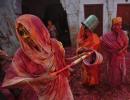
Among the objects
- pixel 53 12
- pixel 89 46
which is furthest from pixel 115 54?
pixel 53 12

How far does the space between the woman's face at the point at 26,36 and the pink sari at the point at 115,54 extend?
5360 millimetres

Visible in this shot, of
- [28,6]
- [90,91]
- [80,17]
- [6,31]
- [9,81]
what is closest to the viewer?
[9,81]

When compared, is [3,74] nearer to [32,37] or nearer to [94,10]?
[32,37]

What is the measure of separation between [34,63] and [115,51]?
5.39m

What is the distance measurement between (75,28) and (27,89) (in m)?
9.35

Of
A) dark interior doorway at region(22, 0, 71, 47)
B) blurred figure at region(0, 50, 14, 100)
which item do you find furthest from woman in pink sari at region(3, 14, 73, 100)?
dark interior doorway at region(22, 0, 71, 47)

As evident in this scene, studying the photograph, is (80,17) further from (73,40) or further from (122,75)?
(122,75)

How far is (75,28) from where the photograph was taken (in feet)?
46.6

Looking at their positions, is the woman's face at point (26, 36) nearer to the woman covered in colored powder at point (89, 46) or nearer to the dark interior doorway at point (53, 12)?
the woman covered in colored powder at point (89, 46)

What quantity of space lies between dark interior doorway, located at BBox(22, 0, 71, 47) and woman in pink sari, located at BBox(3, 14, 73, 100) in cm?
1024

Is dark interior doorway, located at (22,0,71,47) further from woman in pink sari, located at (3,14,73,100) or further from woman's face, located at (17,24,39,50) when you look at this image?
woman's face, located at (17,24,39,50)

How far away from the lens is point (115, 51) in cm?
996

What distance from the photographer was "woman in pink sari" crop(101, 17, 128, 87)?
9.88m

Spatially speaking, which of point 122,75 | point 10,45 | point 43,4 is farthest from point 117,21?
point 43,4
